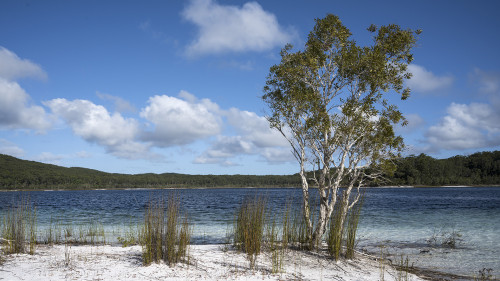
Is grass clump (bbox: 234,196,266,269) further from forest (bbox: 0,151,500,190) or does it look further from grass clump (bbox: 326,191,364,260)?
forest (bbox: 0,151,500,190)

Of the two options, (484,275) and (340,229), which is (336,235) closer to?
(340,229)

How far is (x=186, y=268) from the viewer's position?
693cm

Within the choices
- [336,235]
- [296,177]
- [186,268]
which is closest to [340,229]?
[336,235]

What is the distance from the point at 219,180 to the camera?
6078 inches

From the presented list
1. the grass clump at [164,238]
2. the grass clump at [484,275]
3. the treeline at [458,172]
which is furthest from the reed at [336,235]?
the treeline at [458,172]

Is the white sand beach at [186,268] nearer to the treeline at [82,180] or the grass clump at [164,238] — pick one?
the grass clump at [164,238]

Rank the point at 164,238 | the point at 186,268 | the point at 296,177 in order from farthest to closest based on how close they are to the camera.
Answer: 1. the point at 296,177
2. the point at 164,238
3. the point at 186,268

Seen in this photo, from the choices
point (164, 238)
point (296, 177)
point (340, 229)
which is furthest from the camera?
point (296, 177)

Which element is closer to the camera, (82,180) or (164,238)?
(164,238)

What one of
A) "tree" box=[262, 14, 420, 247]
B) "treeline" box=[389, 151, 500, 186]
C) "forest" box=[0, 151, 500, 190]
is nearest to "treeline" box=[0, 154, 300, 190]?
"forest" box=[0, 151, 500, 190]

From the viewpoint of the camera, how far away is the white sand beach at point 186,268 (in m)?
6.40

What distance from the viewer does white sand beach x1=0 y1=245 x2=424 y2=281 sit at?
640cm

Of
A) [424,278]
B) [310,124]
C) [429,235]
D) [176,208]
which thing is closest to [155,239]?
[176,208]

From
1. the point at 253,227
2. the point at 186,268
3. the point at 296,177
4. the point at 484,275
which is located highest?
the point at 253,227
